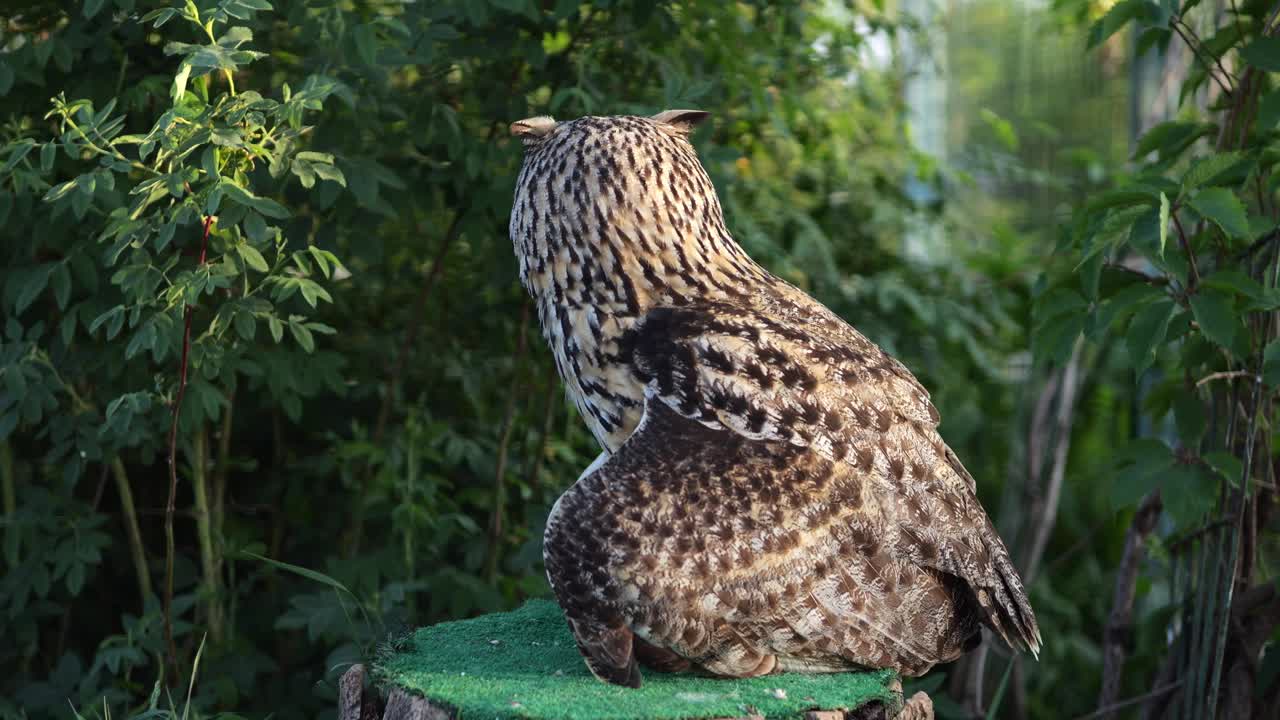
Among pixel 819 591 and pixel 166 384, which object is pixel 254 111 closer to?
pixel 166 384

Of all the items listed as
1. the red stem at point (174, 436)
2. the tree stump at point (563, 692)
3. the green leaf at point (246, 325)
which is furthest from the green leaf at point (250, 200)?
the tree stump at point (563, 692)

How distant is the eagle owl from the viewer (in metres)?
2.22

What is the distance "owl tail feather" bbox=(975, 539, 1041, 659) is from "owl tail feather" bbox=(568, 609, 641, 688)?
0.72 meters

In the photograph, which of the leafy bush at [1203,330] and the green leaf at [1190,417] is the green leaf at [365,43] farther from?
the green leaf at [1190,417]

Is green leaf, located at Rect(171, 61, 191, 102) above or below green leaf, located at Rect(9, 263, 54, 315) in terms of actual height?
above

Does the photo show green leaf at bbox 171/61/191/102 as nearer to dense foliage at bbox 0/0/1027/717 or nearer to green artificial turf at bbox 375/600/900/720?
dense foliage at bbox 0/0/1027/717

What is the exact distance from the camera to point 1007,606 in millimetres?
2494

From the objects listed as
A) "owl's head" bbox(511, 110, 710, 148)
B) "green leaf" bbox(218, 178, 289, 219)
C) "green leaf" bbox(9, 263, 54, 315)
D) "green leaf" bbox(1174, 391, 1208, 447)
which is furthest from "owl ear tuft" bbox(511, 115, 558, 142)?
"green leaf" bbox(1174, 391, 1208, 447)

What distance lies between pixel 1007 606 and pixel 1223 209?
3.16ft

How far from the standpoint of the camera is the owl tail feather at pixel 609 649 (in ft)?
7.27

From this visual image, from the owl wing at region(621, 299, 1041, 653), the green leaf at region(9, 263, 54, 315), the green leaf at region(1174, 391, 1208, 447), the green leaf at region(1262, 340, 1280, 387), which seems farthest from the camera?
the green leaf at region(1174, 391, 1208, 447)

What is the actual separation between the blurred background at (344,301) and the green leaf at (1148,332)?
21 cm

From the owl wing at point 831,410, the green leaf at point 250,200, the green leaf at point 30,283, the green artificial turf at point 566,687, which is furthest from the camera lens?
the green leaf at point 30,283

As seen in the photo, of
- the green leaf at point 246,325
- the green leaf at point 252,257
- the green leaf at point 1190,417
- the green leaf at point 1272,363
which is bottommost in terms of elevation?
the green leaf at point 1190,417
